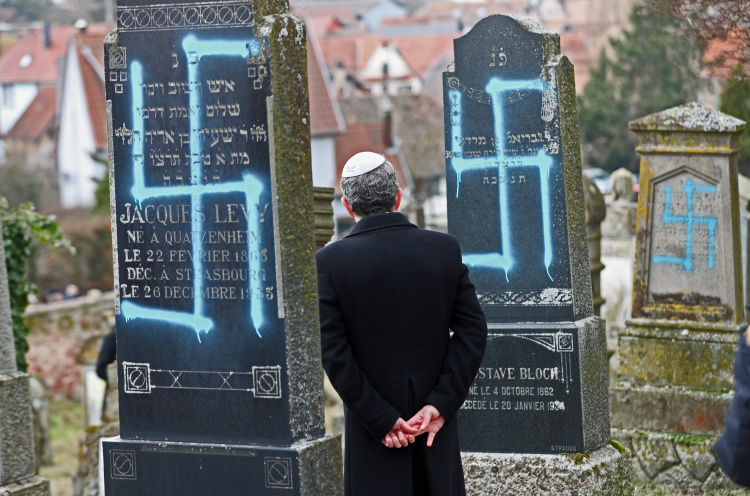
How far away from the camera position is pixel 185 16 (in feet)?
12.3

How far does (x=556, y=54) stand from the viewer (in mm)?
5336

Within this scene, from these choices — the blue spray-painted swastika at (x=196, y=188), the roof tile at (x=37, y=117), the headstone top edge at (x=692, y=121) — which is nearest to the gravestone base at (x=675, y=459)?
the headstone top edge at (x=692, y=121)

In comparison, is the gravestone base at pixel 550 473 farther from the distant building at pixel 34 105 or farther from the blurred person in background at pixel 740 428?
the distant building at pixel 34 105

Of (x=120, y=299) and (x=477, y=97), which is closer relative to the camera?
(x=120, y=299)

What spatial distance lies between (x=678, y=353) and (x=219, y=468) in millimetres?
4457

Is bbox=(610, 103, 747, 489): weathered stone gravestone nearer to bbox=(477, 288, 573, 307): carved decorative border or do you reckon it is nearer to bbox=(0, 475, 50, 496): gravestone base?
bbox=(477, 288, 573, 307): carved decorative border

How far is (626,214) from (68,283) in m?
18.6

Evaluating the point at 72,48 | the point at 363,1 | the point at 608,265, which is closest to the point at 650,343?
the point at 608,265

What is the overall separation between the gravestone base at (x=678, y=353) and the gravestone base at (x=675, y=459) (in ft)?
1.31

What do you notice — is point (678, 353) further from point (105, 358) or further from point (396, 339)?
point (105, 358)

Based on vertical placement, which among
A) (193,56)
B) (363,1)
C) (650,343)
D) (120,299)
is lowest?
(650,343)

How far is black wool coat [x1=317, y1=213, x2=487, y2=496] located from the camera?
3805 millimetres

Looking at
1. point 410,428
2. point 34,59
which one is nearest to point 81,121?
point 34,59

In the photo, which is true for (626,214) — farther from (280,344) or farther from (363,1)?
(363,1)
